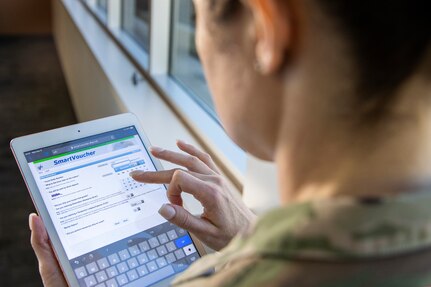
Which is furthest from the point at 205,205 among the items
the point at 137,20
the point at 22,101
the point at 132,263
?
the point at 22,101

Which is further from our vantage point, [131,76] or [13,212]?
[13,212]

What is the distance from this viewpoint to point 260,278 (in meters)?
0.34

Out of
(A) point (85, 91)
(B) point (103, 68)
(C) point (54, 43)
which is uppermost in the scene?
(C) point (54, 43)

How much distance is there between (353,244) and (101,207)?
18.9 inches

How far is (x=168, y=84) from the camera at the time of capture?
1735mm

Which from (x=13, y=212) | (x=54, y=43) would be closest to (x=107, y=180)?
(x=13, y=212)

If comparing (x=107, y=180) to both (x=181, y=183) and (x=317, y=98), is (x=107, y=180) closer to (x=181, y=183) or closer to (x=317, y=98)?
(x=181, y=183)

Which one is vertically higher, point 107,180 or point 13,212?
point 13,212

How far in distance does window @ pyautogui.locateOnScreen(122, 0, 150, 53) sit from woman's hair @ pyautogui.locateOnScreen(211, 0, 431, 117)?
1839mm

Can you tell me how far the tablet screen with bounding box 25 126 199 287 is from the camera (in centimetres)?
70

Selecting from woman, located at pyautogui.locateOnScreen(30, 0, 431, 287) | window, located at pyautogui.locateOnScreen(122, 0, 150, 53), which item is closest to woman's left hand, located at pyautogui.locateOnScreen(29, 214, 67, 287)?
woman, located at pyautogui.locateOnScreen(30, 0, 431, 287)

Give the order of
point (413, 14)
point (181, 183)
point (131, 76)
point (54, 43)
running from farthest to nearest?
point (54, 43), point (131, 76), point (181, 183), point (413, 14)

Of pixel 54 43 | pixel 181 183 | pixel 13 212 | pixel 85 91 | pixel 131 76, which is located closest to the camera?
pixel 181 183

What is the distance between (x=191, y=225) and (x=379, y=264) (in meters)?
0.38
